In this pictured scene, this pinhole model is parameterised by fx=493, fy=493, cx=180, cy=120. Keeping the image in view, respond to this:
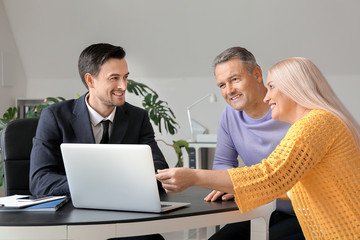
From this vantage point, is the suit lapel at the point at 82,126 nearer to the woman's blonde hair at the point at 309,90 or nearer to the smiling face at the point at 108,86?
the smiling face at the point at 108,86

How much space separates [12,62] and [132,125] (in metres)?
4.40

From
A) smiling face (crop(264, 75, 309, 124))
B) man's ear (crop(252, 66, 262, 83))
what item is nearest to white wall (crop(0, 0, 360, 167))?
man's ear (crop(252, 66, 262, 83))

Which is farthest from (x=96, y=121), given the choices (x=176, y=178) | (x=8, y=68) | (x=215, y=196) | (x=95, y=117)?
(x=8, y=68)

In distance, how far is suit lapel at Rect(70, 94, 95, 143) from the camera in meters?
2.41

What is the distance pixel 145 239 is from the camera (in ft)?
7.27

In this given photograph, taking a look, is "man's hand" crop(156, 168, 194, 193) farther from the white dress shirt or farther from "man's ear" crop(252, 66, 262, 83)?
"man's ear" crop(252, 66, 262, 83)

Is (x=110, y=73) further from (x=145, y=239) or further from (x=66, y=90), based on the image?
(x=66, y=90)

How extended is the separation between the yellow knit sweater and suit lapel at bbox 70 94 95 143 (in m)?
1.00

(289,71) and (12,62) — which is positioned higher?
(12,62)

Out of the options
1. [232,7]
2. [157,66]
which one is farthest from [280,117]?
[157,66]

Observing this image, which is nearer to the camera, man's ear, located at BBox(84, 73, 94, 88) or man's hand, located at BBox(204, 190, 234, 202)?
man's hand, located at BBox(204, 190, 234, 202)

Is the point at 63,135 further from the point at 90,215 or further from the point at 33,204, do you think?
the point at 90,215

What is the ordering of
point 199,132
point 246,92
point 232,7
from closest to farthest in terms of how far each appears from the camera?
point 246,92
point 232,7
point 199,132

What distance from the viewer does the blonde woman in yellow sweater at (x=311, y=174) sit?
1.57 m
